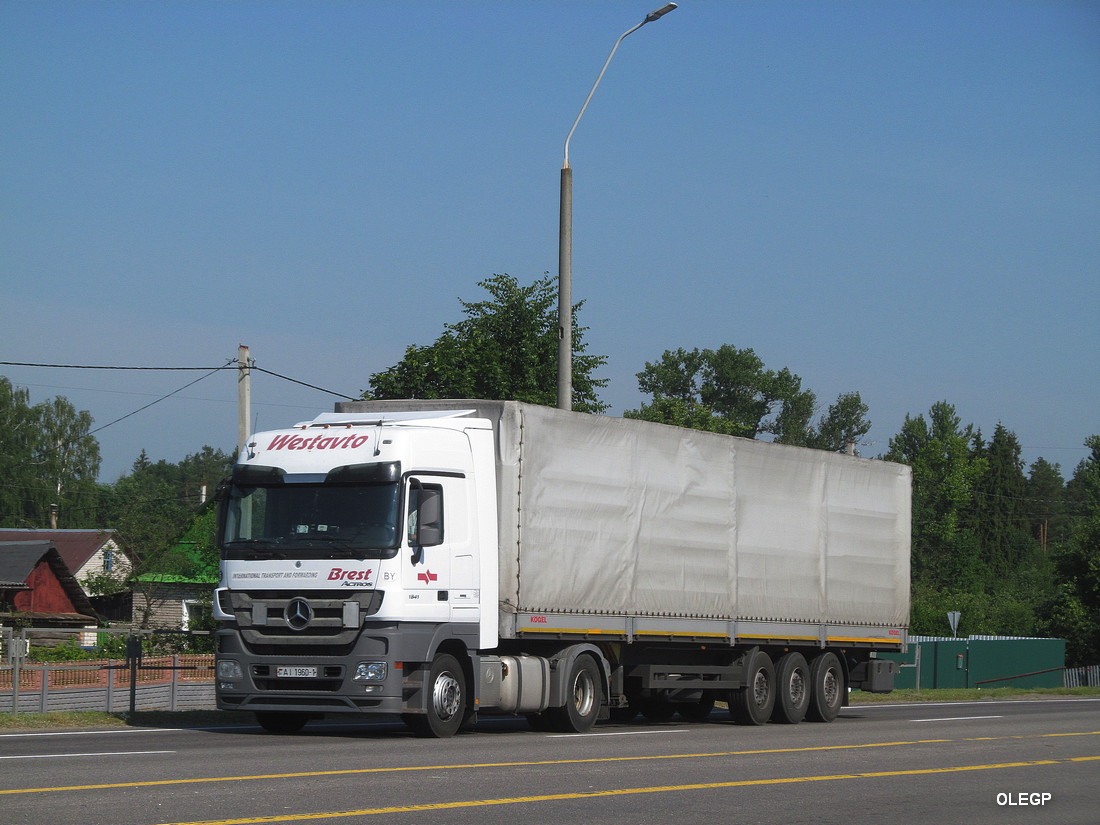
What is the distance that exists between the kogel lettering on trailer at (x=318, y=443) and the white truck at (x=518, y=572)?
2 cm

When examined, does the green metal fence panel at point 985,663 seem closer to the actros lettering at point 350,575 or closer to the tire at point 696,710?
the tire at point 696,710

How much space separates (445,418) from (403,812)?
753 cm

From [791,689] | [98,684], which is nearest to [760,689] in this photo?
[791,689]

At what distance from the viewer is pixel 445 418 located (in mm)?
16359

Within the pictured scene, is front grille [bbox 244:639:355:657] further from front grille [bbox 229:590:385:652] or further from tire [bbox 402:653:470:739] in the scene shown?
tire [bbox 402:653:470:739]

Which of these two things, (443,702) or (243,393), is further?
(243,393)

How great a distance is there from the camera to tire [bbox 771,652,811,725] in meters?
20.6

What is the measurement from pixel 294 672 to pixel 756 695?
750cm

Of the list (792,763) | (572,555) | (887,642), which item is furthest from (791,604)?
(792,763)

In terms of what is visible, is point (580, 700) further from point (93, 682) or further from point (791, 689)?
point (93, 682)

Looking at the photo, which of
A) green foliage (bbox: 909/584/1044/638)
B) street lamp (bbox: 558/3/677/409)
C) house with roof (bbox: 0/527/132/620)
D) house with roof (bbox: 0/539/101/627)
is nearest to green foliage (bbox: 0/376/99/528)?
house with roof (bbox: 0/527/132/620)

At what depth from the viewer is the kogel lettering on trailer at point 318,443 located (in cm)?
1566

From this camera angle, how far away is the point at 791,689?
20797mm

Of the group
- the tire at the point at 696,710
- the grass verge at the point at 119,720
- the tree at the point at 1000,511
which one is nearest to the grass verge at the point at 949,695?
the tire at the point at 696,710
